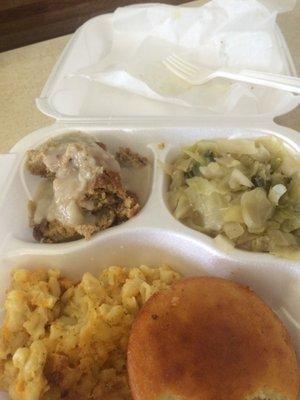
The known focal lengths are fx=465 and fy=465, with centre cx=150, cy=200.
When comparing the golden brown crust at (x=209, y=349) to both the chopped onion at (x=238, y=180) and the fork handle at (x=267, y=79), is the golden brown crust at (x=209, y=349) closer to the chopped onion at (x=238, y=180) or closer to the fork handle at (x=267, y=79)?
the chopped onion at (x=238, y=180)

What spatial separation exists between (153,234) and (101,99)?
0.71 metres

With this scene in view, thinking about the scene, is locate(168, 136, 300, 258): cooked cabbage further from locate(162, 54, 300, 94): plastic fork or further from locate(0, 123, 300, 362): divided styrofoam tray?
locate(162, 54, 300, 94): plastic fork

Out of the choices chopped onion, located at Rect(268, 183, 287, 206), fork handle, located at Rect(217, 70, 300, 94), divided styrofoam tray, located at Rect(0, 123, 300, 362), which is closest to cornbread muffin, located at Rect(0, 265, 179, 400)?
divided styrofoam tray, located at Rect(0, 123, 300, 362)

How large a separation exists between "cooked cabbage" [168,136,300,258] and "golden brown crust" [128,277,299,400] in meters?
0.19

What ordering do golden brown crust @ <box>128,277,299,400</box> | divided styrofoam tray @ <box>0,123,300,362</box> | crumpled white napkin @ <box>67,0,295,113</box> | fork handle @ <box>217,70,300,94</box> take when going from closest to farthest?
golden brown crust @ <box>128,277,299,400</box>, divided styrofoam tray @ <box>0,123,300,362</box>, fork handle @ <box>217,70,300,94</box>, crumpled white napkin @ <box>67,0,295,113</box>

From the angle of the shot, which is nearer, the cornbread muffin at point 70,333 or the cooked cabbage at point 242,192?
the cornbread muffin at point 70,333

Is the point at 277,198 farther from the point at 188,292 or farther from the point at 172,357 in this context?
the point at 172,357

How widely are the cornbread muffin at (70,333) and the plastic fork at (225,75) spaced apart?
2.37ft

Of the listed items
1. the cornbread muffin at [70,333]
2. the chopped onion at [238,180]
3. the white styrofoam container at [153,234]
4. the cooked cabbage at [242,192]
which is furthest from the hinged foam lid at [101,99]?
the cornbread muffin at [70,333]

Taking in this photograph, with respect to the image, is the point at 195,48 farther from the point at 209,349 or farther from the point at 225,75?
the point at 209,349

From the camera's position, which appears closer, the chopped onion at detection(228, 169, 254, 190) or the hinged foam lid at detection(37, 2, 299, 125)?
the chopped onion at detection(228, 169, 254, 190)

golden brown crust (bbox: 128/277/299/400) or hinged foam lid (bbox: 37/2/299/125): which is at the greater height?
hinged foam lid (bbox: 37/2/299/125)

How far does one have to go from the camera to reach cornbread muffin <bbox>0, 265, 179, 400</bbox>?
1.08 m

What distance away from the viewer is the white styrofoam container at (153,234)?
1.26m
